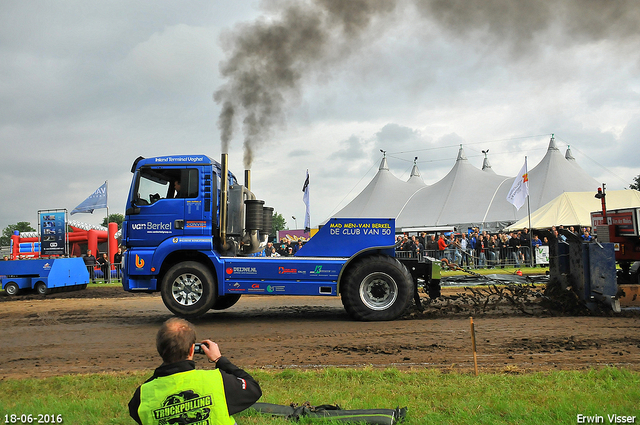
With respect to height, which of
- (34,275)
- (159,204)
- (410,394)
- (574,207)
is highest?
(574,207)

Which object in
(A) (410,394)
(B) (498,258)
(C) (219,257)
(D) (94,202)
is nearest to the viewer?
(A) (410,394)

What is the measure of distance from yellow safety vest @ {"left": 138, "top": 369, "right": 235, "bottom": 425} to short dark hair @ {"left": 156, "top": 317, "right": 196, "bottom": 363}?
95 mm

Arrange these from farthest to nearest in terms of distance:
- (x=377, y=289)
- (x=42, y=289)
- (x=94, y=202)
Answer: (x=94, y=202) → (x=42, y=289) → (x=377, y=289)

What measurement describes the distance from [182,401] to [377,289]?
697 cm

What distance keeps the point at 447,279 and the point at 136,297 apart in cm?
999

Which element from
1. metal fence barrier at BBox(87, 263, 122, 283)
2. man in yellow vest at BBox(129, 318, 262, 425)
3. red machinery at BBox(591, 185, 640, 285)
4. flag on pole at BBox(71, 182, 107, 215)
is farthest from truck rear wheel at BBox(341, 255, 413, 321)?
flag on pole at BBox(71, 182, 107, 215)

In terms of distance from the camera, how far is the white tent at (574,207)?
26.2 m

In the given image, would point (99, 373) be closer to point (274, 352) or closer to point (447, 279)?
point (274, 352)

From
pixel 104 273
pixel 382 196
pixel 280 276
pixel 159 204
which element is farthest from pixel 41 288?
pixel 382 196

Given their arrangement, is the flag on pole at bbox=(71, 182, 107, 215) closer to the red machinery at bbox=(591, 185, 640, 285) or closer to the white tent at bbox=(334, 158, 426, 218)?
the white tent at bbox=(334, 158, 426, 218)

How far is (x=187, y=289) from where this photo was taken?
362 inches

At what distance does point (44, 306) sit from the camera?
13.4 m

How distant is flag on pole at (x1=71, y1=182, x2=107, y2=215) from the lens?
25219 millimetres

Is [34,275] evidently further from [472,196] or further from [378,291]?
[472,196]
